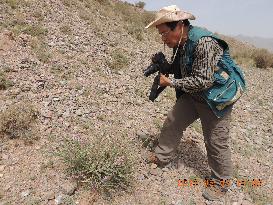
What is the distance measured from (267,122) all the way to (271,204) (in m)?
3.55

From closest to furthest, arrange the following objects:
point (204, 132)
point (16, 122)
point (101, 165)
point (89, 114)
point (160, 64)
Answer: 1. point (101, 165)
2. point (204, 132)
3. point (160, 64)
4. point (16, 122)
5. point (89, 114)

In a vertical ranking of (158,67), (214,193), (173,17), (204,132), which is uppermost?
(173,17)

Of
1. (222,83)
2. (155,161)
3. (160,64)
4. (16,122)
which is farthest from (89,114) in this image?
(222,83)

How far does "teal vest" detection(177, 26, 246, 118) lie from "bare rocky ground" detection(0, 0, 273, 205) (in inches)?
53.9

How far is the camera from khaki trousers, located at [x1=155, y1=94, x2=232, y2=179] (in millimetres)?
4277

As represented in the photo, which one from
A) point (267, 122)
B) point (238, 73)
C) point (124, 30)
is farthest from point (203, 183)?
point (124, 30)

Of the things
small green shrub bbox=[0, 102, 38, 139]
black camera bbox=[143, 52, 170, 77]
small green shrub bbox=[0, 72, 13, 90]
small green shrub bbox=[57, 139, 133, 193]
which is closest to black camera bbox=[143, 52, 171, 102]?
black camera bbox=[143, 52, 170, 77]

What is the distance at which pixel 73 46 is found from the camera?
27.8 ft

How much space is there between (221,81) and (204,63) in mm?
357

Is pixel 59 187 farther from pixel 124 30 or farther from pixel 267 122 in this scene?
pixel 124 30

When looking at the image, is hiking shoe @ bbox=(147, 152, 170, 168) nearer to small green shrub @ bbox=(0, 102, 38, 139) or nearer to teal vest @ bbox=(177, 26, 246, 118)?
teal vest @ bbox=(177, 26, 246, 118)

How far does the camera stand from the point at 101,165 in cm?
433

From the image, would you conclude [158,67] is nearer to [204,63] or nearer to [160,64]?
[160,64]
